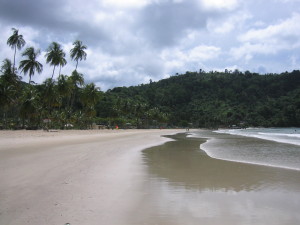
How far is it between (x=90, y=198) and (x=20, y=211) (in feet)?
4.94

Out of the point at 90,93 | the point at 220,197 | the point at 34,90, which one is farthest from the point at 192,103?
the point at 220,197

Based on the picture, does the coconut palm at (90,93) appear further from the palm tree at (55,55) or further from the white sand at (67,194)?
the white sand at (67,194)

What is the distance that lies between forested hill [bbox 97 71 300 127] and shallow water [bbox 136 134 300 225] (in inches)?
4498

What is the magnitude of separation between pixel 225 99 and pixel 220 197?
572 ft

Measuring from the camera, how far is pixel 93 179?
8.51 metres

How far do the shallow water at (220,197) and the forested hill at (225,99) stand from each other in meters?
114

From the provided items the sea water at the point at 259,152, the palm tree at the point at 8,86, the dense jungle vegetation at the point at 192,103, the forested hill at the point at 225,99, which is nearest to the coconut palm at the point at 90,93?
the dense jungle vegetation at the point at 192,103

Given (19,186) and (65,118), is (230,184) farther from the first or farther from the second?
(65,118)

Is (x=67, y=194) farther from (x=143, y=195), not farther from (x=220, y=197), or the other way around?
(x=220, y=197)

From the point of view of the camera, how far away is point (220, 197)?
6.80m

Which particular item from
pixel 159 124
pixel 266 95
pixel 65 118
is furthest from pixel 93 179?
pixel 266 95

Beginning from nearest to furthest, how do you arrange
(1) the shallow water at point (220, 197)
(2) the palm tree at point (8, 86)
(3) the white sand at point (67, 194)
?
(3) the white sand at point (67, 194) < (1) the shallow water at point (220, 197) < (2) the palm tree at point (8, 86)

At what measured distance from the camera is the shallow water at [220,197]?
5262 mm

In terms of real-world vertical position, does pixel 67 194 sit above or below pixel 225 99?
below
